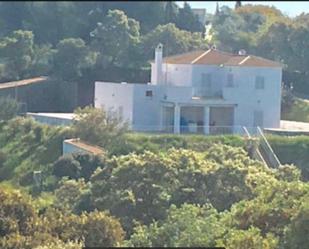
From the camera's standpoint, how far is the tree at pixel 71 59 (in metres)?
37.0

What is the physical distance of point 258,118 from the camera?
1208 inches

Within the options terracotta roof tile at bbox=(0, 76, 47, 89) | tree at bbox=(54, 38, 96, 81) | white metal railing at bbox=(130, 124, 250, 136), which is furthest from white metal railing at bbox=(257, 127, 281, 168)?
tree at bbox=(54, 38, 96, 81)

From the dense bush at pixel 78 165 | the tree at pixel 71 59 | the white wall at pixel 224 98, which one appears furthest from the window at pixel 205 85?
the tree at pixel 71 59

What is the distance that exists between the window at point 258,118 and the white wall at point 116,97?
11.2 feet

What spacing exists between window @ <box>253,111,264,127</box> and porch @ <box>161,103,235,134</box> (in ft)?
2.05

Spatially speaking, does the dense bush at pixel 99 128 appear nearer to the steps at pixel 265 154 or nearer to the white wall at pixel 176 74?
the steps at pixel 265 154

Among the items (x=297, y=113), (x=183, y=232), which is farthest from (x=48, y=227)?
(x=297, y=113)

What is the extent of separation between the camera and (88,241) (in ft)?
52.7

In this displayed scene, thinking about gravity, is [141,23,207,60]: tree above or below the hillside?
above

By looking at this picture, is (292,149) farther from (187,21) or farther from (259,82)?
(187,21)

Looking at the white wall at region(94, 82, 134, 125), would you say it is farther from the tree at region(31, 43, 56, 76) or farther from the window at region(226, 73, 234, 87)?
the tree at region(31, 43, 56, 76)

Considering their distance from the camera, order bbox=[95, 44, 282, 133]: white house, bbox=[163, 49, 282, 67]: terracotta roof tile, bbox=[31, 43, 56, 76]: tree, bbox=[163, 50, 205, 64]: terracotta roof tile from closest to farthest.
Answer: bbox=[95, 44, 282, 133]: white house
bbox=[163, 49, 282, 67]: terracotta roof tile
bbox=[163, 50, 205, 64]: terracotta roof tile
bbox=[31, 43, 56, 76]: tree

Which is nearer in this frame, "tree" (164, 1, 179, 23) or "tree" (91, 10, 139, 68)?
"tree" (91, 10, 139, 68)

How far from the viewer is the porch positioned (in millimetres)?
30156
